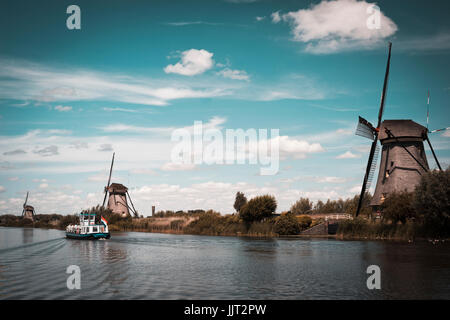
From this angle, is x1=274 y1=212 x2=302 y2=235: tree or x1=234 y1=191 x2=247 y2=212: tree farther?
x1=234 y1=191 x2=247 y2=212: tree

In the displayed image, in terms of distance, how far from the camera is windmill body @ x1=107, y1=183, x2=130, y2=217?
133000 millimetres

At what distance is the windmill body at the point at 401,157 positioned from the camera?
6538 centimetres

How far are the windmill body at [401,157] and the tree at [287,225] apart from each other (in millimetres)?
13629

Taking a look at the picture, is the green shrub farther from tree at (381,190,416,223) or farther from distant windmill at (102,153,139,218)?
distant windmill at (102,153,139,218)

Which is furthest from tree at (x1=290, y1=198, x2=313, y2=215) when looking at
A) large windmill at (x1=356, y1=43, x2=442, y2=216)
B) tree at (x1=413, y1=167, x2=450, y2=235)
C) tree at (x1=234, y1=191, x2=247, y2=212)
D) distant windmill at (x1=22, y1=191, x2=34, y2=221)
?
distant windmill at (x1=22, y1=191, x2=34, y2=221)

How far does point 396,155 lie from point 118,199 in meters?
94.7

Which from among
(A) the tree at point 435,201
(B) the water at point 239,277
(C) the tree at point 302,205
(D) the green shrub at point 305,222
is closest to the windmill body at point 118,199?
(C) the tree at point 302,205

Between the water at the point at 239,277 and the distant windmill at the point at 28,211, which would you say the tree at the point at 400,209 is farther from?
the distant windmill at the point at 28,211

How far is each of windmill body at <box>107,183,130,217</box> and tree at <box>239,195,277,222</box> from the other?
68.1 metres

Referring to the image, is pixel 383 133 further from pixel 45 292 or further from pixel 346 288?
pixel 45 292

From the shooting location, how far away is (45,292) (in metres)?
21.0

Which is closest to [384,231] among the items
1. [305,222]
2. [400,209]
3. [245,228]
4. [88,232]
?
[400,209]
